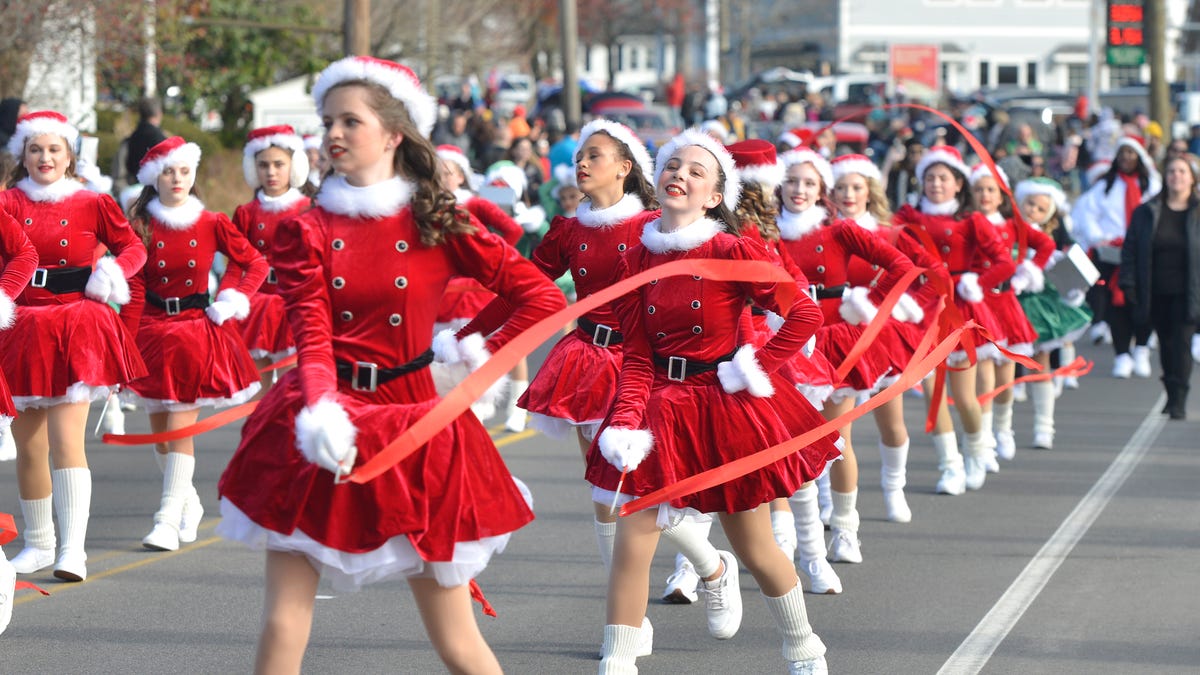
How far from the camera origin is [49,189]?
7.95 meters

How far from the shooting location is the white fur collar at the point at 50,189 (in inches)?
312

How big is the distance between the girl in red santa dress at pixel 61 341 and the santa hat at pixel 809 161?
3.00m

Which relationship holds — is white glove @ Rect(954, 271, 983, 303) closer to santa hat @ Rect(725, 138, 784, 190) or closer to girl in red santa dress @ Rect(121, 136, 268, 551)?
santa hat @ Rect(725, 138, 784, 190)

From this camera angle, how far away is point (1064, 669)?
655cm

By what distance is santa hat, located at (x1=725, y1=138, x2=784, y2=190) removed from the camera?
25.3 ft

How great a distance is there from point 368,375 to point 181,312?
418 cm

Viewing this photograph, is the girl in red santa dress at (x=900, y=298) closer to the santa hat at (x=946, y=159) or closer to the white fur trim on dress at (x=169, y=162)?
the santa hat at (x=946, y=159)

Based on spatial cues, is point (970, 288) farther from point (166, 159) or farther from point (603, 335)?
point (166, 159)

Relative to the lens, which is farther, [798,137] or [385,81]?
[798,137]

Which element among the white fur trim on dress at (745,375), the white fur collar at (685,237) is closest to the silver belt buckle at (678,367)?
the white fur trim on dress at (745,375)

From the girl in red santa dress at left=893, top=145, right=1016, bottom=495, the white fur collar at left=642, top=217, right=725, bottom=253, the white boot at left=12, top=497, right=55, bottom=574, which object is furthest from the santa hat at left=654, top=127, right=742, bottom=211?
the girl in red santa dress at left=893, top=145, right=1016, bottom=495

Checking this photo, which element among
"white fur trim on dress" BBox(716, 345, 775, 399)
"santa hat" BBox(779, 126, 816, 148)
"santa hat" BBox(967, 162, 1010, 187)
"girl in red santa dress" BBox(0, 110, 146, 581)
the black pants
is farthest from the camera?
the black pants

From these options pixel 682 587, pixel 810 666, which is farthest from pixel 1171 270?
pixel 810 666

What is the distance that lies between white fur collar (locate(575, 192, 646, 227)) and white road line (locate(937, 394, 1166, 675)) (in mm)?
2130
